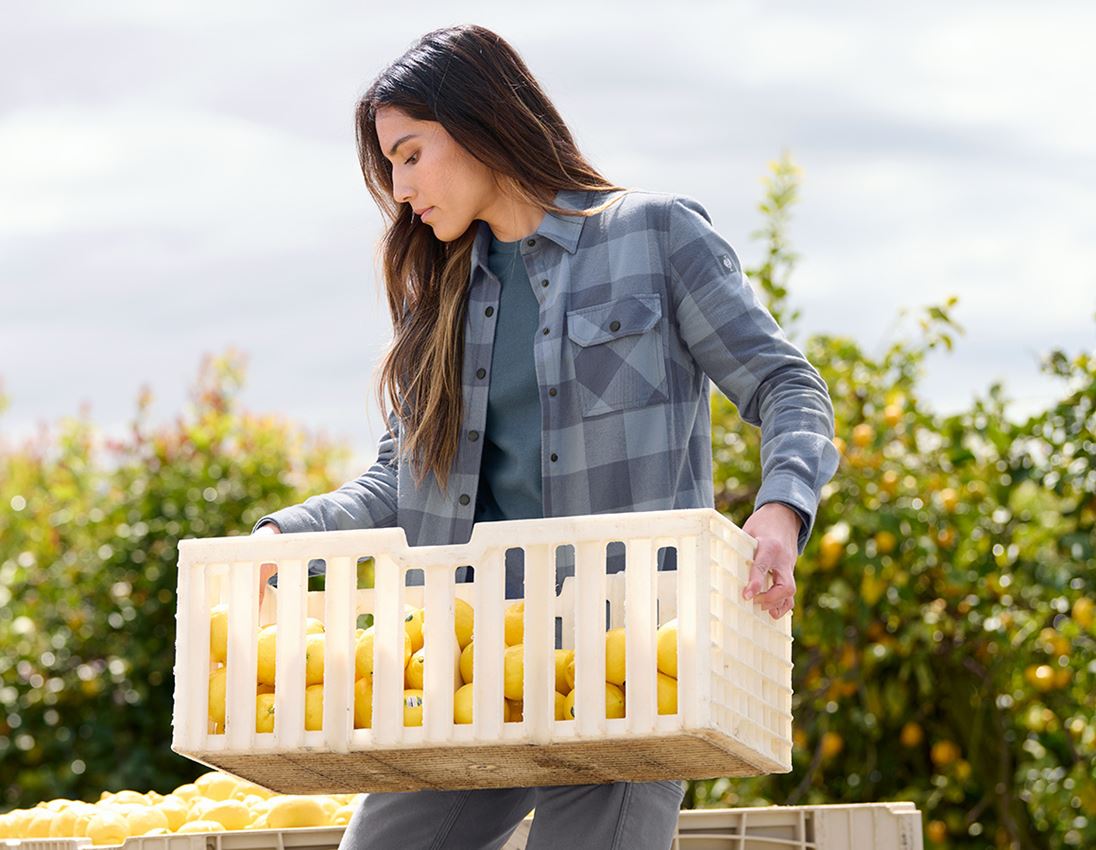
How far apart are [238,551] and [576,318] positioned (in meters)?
0.58

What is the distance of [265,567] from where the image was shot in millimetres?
2184

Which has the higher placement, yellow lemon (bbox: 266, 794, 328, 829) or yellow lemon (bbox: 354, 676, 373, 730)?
yellow lemon (bbox: 354, 676, 373, 730)

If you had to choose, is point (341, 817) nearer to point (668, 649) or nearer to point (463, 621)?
point (463, 621)

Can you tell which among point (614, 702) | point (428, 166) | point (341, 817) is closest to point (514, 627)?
point (614, 702)

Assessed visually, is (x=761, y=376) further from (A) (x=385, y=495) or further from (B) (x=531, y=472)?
(A) (x=385, y=495)

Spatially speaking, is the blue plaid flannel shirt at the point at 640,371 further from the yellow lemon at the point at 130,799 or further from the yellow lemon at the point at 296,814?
the yellow lemon at the point at 130,799

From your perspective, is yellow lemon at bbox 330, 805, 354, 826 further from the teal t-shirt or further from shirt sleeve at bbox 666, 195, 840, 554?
shirt sleeve at bbox 666, 195, 840, 554

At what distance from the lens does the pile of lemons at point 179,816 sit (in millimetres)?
2918

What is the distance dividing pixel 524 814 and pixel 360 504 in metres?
0.53

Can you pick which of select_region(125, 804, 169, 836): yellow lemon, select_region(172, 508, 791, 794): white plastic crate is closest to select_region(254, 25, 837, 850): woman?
select_region(172, 508, 791, 794): white plastic crate

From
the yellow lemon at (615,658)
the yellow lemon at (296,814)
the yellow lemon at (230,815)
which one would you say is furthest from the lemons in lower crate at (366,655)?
the yellow lemon at (230,815)

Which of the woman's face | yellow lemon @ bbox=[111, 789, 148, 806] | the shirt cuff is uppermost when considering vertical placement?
the woman's face

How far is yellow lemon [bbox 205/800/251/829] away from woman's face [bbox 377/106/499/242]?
3.99 ft

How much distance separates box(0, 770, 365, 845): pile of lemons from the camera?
292 centimetres
